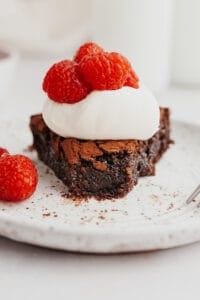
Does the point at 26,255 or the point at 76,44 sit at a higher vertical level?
the point at 26,255

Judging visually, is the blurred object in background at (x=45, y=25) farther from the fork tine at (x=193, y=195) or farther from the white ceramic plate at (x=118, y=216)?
the fork tine at (x=193, y=195)

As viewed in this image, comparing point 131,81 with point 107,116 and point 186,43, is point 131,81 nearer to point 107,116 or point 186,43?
point 107,116

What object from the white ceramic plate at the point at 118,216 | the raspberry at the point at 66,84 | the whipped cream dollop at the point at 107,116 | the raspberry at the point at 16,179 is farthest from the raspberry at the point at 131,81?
the raspberry at the point at 16,179

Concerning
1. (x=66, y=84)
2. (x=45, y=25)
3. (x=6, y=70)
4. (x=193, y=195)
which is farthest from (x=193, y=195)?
(x=45, y=25)

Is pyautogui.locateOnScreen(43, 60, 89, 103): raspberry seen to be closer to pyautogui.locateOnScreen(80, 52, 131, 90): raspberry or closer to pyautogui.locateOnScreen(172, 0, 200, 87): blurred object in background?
pyautogui.locateOnScreen(80, 52, 131, 90): raspberry

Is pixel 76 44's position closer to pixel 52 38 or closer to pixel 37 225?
pixel 52 38

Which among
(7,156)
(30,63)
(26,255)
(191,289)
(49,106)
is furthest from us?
(30,63)

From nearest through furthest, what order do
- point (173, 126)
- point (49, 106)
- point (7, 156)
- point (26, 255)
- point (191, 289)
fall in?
point (191, 289), point (26, 255), point (7, 156), point (49, 106), point (173, 126)

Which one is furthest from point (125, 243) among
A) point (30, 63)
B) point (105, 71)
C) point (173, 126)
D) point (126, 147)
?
point (30, 63)
